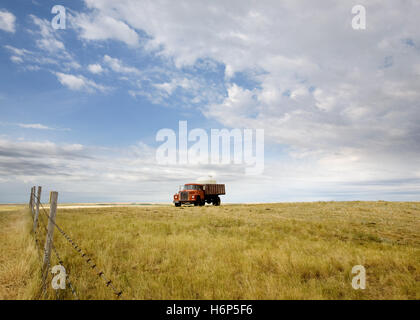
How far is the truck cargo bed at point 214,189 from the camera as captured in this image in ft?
120

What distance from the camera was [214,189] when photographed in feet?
125

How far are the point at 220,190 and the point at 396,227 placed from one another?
25647 mm

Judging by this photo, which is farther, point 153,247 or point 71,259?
point 153,247

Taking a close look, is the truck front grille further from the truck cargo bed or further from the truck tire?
the truck tire

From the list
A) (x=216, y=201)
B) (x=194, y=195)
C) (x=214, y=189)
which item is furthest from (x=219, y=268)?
(x=216, y=201)

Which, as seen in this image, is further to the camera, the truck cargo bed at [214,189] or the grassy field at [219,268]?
the truck cargo bed at [214,189]

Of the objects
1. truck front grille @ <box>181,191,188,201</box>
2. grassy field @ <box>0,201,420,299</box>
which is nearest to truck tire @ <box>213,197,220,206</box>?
truck front grille @ <box>181,191,188,201</box>

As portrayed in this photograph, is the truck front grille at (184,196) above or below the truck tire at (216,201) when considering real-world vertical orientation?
above

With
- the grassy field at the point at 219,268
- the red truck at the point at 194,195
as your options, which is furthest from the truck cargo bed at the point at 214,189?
the grassy field at the point at 219,268

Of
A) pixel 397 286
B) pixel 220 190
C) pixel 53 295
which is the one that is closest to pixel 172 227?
pixel 53 295

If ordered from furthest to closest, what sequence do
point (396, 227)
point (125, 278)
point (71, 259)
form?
point (396, 227) → point (71, 259) → point (125, 278)

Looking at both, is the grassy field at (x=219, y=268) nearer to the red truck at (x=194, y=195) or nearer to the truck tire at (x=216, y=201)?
the red truck at (x=194, y=195)

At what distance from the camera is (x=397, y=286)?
6.53 m
